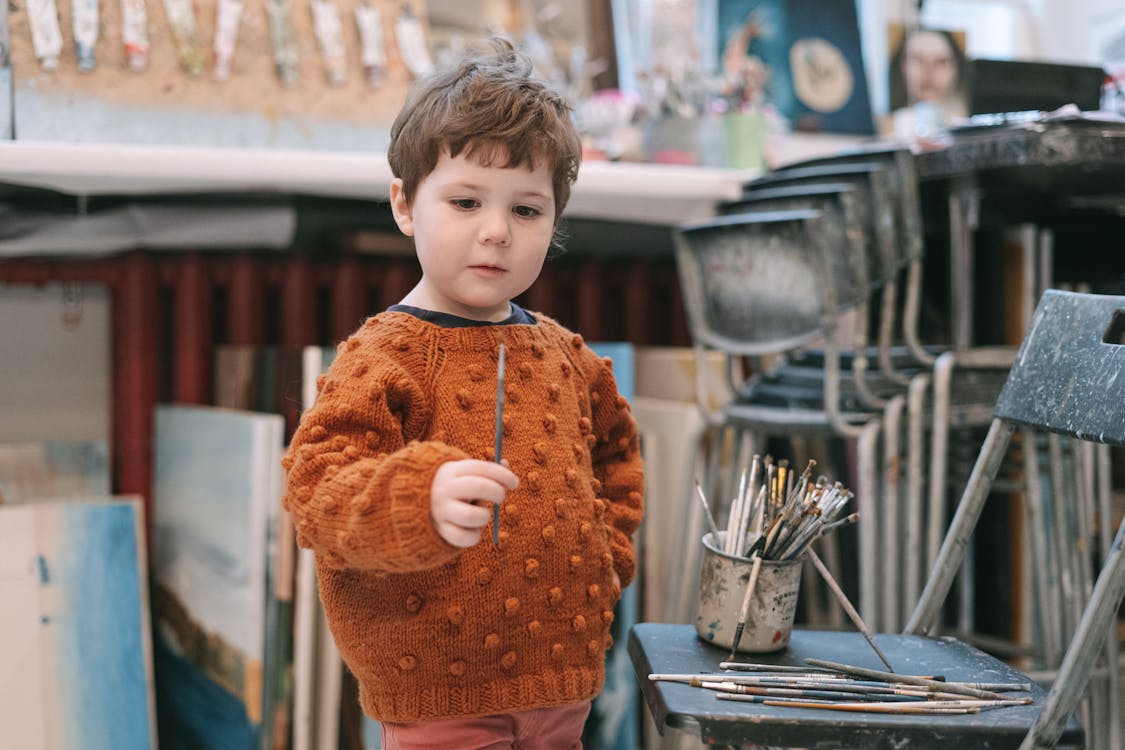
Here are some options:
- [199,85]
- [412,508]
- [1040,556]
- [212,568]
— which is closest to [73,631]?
[212,568]

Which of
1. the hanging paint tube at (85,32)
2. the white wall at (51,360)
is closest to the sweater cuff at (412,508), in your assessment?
the hanging paint tube at (85,32)

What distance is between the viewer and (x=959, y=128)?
5.61 ft

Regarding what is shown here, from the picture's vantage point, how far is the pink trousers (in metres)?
0.90

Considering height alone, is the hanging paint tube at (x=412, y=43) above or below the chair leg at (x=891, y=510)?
above

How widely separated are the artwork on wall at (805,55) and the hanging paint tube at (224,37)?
1.23 metres

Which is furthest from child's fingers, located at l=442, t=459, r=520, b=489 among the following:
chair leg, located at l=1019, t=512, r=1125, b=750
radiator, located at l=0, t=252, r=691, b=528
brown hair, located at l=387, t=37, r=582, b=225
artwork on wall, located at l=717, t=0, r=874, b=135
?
artwork on wall, located at l=717, t=0, r=874, b=135

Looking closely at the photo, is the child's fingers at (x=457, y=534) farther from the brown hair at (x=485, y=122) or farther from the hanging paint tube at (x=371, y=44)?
the hanging paint tube at (x=371, y=44)

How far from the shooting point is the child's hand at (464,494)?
732 millimetres

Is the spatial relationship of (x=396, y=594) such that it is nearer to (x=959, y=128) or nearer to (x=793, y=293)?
(x=793, y=293)

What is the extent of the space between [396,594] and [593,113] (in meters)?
1.47

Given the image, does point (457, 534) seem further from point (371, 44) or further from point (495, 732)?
point (371, 44)

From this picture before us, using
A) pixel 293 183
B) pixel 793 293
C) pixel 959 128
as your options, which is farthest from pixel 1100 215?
pixel 293 183

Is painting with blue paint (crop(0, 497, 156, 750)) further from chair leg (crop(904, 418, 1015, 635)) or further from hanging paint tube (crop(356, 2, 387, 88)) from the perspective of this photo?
chair leg (crop(904, 418, 1015, 635))

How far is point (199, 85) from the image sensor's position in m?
1.73
